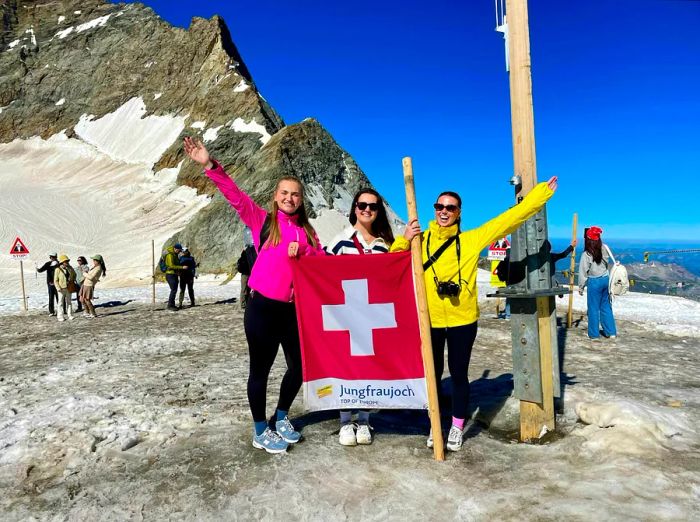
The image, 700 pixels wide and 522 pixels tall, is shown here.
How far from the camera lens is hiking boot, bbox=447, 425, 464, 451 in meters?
4.18

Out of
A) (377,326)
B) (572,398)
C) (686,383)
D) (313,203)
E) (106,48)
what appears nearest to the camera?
(377,326)

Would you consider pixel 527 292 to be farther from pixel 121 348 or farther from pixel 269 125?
pixel 269 125

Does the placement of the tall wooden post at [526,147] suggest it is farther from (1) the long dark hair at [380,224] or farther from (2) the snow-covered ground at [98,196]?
(2) the snow-covered ground at [98,196]

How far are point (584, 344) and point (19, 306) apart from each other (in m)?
18.4

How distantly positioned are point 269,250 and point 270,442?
165cm

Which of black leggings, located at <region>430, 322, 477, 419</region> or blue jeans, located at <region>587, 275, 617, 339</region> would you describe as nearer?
black leggings, located at <region>430, 322, 477, 419</region>

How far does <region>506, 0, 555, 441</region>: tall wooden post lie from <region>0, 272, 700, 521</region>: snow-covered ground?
229mm

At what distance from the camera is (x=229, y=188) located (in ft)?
13.4

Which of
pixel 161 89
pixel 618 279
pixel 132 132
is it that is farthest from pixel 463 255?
pixel 161 89

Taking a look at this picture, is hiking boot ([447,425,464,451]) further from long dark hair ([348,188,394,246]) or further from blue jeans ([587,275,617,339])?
blue jeans ([587,275,617,339])

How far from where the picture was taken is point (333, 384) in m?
4.32

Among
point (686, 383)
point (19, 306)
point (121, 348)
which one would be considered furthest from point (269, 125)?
point (686, 383)

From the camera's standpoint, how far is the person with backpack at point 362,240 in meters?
4.31

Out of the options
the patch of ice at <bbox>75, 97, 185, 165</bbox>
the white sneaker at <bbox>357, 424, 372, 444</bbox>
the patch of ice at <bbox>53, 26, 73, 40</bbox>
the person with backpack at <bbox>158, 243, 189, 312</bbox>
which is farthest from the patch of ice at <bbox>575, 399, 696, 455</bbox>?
the patch of ice at <bbox>53, 26, 73, 40</bbox>
